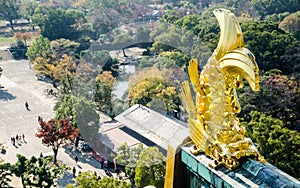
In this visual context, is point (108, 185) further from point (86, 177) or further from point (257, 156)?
point (257, 156)

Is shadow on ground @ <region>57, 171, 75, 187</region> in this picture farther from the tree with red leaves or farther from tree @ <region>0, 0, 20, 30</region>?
tree @ <region>0, 0, 20, 30</region>

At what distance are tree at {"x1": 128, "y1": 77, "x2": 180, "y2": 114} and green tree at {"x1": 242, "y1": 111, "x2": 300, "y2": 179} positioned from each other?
21.5ft

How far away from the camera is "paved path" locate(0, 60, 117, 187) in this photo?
22484 mm

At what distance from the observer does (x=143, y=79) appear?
81.4 feet

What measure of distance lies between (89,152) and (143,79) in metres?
5.06

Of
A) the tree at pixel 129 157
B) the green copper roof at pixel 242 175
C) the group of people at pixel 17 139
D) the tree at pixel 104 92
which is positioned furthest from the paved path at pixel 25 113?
the green copper roof at pixel 242 175

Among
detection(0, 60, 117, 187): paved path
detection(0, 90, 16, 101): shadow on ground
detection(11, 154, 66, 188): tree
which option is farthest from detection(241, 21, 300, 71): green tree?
detection(11, 154, 66, 188): tree

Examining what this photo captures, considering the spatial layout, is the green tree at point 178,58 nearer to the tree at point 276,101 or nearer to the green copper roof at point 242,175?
the tree at point 276,101

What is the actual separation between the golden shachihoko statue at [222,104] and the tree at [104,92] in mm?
19072

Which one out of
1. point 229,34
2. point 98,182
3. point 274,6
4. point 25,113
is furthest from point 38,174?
point 274,6

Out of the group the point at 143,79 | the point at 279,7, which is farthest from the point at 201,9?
the point at 143,79

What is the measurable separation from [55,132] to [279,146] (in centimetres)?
1044

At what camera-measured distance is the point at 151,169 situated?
16.6 m

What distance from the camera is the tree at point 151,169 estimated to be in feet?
54.1
